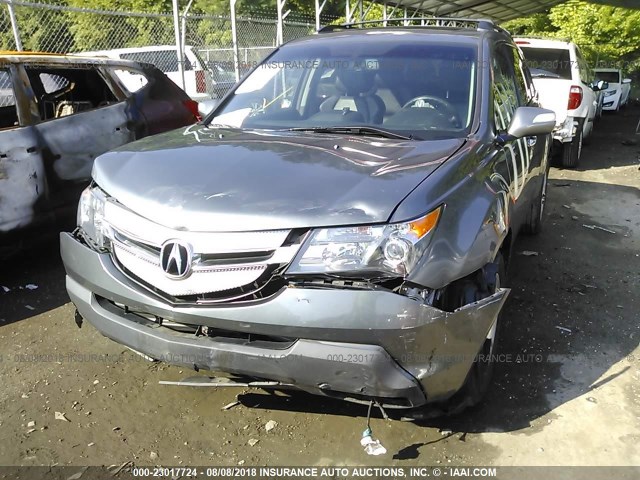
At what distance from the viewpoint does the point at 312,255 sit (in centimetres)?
219

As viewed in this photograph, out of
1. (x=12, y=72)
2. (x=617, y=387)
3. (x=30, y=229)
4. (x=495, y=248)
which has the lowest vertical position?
(x=617, y=387)

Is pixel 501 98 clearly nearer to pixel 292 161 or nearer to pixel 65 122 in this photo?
pixel 292 161

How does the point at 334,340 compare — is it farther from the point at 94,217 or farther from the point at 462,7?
the point at 462,7

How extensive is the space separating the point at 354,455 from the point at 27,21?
1351 cm

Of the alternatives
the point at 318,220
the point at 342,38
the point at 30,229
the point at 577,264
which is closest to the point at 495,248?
the point at 318,220

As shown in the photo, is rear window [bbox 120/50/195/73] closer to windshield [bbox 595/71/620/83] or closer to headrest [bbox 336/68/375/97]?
headrest [bbox 336/68/375/97]

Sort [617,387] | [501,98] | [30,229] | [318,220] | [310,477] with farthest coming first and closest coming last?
[30,229] → [501,98] → [617,387] → [310,477] → [318,220]

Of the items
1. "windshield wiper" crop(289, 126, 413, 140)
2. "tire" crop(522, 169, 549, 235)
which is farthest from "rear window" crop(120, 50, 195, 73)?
"windshield wiper" crop(289, 126, 413, 140)

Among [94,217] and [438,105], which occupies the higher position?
[438,105]

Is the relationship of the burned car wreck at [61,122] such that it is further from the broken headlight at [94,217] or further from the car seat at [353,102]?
the car seat at [353,102]

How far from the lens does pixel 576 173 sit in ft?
30.2

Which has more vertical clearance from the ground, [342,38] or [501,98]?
[342,38]

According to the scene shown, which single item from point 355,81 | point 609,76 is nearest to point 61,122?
point 355,81

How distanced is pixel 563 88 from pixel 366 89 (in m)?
6.67
